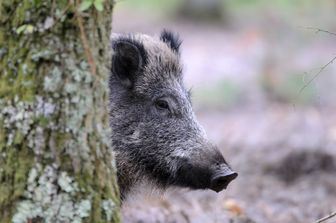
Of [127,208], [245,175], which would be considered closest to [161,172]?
[127,208]

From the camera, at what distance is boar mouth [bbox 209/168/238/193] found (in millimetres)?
4871

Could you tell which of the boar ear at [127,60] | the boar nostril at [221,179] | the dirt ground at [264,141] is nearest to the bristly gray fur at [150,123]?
the boar ear at [127,60]

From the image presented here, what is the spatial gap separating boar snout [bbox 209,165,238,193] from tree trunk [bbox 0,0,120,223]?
181 cm

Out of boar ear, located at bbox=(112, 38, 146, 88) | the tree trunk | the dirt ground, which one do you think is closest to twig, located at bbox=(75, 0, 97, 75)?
the tree trunk

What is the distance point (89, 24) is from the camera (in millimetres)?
3148

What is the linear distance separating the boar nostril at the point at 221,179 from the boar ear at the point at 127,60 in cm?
100

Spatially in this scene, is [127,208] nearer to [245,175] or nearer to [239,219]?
[239,219]

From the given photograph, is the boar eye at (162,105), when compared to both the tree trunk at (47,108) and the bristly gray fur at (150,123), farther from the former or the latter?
the tree trunk at (47,108)

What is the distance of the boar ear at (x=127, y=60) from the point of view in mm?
5402

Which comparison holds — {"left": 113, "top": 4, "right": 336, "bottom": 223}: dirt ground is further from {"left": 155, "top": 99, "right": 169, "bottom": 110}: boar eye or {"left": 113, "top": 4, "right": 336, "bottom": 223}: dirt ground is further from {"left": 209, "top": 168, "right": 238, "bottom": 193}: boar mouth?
{"left": 155, "top": 99, "right": 169, "bottom": 110}: boar eye

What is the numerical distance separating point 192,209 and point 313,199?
154 cm

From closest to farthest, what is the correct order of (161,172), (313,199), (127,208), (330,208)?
1. (161,172)
2. (127,208)
3. (330,208)
4. (313,199)

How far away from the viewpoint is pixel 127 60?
543cm

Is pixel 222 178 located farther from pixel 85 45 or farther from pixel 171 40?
pixel 85 45
